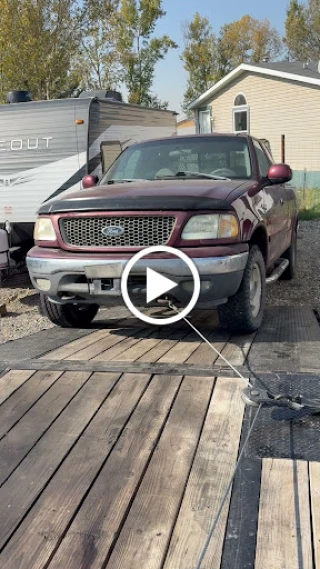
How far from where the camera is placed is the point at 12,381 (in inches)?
145

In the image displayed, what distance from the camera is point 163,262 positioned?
4.18 meters

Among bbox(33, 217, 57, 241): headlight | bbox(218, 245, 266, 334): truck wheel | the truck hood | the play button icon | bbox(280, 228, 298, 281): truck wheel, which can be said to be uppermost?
the truck hood

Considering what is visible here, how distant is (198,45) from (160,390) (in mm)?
45049

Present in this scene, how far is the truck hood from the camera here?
4.25 metres

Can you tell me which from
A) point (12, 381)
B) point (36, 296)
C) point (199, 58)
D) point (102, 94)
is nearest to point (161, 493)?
point (12, 381)

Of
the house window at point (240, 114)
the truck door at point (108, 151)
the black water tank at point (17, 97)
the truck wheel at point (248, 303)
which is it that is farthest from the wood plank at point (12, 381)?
the house window at point (240, 114)

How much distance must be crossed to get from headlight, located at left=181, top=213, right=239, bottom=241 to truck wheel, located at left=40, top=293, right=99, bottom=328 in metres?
1.48

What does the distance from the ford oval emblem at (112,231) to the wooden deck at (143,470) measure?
905mm

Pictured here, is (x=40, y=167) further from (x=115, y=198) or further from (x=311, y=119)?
(x=311, y=119)

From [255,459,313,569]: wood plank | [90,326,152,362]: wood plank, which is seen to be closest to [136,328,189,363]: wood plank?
[90,326,152,362]: wood plank

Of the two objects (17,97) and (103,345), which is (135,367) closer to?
(103,345)

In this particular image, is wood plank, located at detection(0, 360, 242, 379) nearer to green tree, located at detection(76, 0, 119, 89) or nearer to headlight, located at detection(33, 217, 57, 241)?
headlight, located at detection(33, 217, 57, 241)

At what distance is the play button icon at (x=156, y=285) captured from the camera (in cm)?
419

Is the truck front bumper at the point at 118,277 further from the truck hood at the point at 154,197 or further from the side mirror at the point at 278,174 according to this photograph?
the side mirror at the point at 278,174
